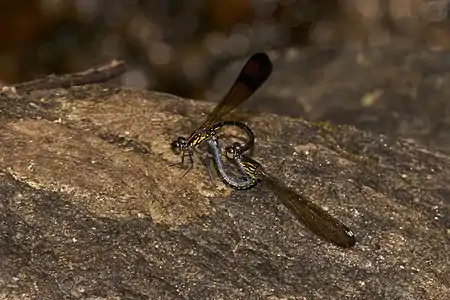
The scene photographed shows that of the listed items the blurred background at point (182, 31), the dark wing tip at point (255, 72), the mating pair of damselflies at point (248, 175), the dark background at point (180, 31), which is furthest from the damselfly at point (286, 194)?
the dark background at point (180, 31)

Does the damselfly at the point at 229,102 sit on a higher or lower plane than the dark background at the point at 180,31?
higher

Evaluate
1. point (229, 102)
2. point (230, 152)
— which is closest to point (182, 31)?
point (229, 102)

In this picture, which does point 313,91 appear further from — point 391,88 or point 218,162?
point 218,162

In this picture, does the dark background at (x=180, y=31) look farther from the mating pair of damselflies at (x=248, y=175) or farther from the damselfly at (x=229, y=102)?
the mating pair of damselflies at (x=248, y=175)

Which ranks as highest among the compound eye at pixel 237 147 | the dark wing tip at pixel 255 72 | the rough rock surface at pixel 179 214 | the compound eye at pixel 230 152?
the dark wing tip at pixel 255 72

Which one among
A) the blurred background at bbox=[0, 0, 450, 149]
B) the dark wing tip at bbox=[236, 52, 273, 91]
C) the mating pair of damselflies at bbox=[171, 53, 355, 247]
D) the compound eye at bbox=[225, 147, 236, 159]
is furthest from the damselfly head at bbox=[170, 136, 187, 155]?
the blurred background at bbox=[0, 0, 450, 149]

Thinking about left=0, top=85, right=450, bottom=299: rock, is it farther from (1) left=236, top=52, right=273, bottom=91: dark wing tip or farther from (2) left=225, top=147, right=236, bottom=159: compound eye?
(1) left=236, top=52, right=273, bottom=91: dark wing tip

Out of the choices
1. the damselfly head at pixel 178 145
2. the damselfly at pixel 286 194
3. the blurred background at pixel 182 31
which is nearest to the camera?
the damselfly at pixel 286 194
